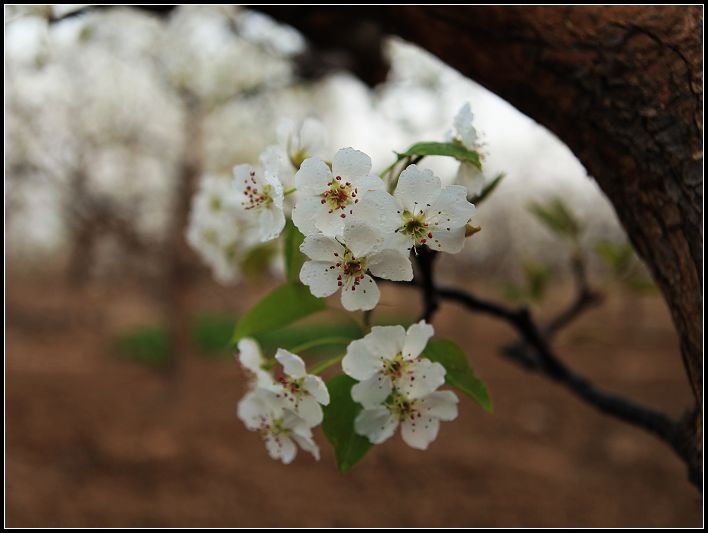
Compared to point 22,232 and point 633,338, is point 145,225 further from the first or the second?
point 633,338

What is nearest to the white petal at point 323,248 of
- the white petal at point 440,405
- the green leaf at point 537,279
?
the white petal at point 440,405

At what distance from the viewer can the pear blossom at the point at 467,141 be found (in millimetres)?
808

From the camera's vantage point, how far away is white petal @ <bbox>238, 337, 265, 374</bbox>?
859mm

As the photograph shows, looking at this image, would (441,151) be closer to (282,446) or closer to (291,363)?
(291,363)

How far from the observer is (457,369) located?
776 mm

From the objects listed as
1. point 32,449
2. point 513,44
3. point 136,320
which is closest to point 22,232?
point 136,320

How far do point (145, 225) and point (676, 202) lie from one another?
4.96 meters

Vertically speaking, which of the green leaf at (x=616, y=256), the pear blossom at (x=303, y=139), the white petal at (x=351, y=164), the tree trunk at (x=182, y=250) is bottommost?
the white petal at (x=351, y=164)

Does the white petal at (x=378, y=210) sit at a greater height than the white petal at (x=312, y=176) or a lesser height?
lesser

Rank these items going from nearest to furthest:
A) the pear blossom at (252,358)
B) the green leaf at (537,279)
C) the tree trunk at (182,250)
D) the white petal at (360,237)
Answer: the white petal at (360,237), the pear blossom at (252,358), the green leaf at (537,279), the tree trunk at (182,250)

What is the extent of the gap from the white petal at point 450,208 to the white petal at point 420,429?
0.75ft

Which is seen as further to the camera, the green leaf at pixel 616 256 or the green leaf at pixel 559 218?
the green leaf at pixel 616 256

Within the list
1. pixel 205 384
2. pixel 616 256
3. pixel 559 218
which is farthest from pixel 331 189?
pixel 205 384

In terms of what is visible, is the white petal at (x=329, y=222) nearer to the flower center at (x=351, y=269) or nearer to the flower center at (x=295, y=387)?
the flower center at (x=351, y=269)
